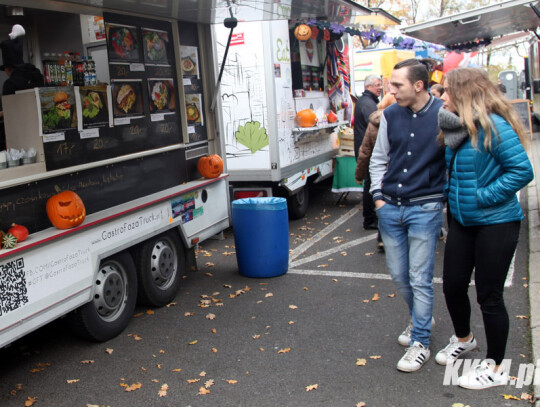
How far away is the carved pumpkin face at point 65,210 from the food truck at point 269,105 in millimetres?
3081

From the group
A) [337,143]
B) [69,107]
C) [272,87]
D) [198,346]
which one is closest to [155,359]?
[198,346]

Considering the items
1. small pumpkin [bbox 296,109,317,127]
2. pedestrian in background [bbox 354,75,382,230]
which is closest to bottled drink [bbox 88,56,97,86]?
pedestrian in background [bbox 354,75,382,230]

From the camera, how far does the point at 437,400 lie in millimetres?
3705

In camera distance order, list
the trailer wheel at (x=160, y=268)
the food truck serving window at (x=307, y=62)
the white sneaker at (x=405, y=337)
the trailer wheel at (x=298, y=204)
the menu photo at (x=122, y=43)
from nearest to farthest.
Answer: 1. the white sneaker at (x=405, y=337)
2. the menu photo at (x=122, y=43)
3. the trailer wheel at (x=160, y=268)
4. the food truck serving window at (x=307, y=62)
5. the trailer wheel at (x=298, y=204)

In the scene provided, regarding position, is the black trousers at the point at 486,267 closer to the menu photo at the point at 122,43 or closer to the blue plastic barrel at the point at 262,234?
the blue plastic barrel at the point at 262,234

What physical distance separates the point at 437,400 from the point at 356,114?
16.6ft

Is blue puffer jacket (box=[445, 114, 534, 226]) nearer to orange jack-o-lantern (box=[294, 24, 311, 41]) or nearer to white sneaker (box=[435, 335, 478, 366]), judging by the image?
white sneaker (box=[435, 335, 478, 366])

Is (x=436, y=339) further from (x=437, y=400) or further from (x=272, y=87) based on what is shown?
(x=272, y=87)

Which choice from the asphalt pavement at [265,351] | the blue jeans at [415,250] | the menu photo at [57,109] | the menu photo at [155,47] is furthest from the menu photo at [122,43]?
the blue jeans at [415,250]

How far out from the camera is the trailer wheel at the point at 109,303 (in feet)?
15.4

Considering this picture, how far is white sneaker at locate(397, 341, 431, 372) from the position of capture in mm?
4070

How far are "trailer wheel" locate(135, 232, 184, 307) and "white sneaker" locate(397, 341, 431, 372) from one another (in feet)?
7.97

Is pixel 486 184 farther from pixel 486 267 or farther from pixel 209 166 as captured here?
pixel 209 166

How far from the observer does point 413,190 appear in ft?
13.2
